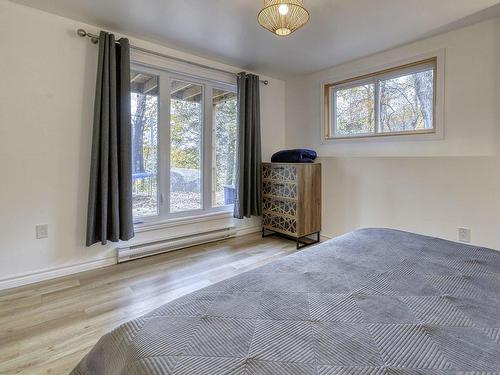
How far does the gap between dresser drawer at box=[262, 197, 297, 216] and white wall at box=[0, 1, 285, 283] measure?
6.55 ft

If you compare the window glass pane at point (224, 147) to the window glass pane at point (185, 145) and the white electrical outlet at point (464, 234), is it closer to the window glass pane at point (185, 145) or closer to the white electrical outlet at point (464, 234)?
the window glass pane at point (185, 145)

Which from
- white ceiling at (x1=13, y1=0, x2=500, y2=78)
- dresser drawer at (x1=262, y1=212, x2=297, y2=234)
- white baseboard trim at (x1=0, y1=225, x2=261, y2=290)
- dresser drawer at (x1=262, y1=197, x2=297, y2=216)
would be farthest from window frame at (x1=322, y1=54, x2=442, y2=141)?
white baseboard trim at (x1=0, y1=225, x2=261, y2=290)

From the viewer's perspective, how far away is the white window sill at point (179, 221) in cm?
289

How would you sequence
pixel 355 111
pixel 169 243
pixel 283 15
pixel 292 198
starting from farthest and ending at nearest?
pixel 355 111 → pixel 292 198 → pixel 169 243 → pixel 283 15

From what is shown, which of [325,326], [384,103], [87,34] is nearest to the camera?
[325,326]

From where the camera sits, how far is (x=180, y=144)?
3189 millimetres

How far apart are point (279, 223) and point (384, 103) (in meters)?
1.88

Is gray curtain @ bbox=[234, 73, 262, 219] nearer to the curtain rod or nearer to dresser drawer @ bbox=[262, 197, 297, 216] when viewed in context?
dresser drawer @ bbox=[262, 197, 297, 216]

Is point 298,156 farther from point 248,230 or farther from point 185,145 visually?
point 185,145

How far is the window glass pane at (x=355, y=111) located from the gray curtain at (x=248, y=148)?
1077 millimetres

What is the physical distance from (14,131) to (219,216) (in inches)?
84.9

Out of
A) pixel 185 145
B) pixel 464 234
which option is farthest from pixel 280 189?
pixel 464 234

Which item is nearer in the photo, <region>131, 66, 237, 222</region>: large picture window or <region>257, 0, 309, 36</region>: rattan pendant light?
<region>257, 0, 309, 36</region>: rattan pendant light

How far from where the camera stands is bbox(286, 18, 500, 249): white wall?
234cm
